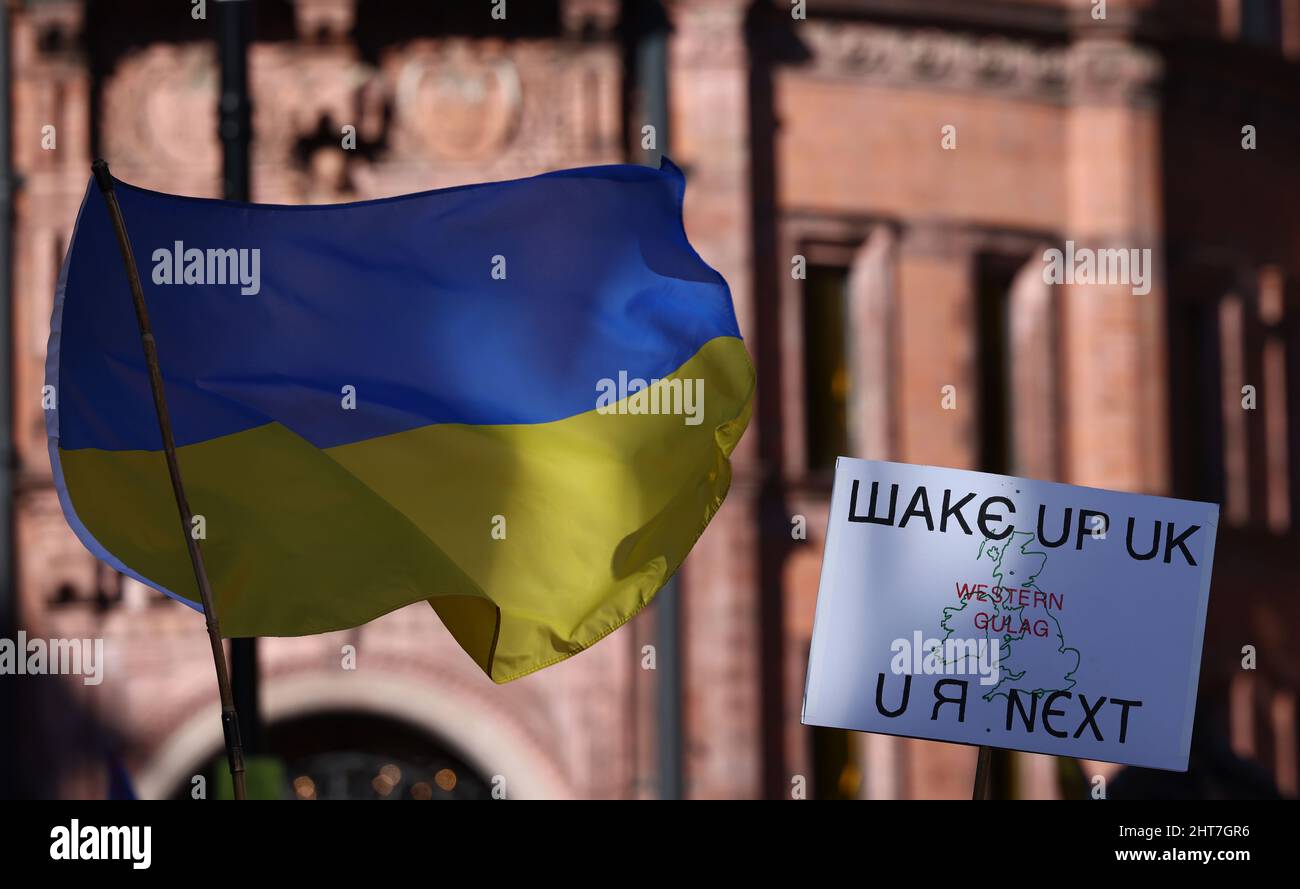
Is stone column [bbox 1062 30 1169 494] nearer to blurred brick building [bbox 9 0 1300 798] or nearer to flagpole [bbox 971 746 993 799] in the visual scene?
blurred brick building [bbox 9 0 1300 798]

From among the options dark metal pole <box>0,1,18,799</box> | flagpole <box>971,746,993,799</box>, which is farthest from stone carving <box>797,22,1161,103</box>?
flagpole <box>971,746,993,799</box>

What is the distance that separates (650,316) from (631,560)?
93 centimetres

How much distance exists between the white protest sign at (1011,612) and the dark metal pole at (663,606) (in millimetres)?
8926

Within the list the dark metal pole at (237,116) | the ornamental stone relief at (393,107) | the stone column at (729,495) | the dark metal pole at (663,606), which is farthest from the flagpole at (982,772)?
the ornamental stone relief at (393,107)

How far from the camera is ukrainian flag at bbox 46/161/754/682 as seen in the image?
22.0ft

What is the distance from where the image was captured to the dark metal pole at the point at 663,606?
15820mm

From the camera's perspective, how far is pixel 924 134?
17.2 meters

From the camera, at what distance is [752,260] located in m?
16.4

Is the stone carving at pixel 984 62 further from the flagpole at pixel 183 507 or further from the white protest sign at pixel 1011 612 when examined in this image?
the flagpole at pixel 183 507

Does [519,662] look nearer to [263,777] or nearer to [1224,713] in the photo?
[263,777]

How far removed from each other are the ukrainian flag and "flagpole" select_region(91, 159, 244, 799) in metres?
0.51

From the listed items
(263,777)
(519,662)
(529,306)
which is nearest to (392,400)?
(529,306)

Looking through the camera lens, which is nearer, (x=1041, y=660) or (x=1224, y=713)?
(x=1041, y=660)

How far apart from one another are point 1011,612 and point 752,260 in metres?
9.95
